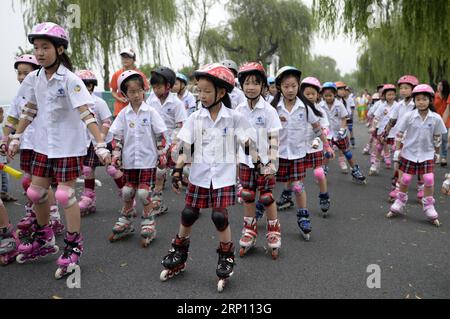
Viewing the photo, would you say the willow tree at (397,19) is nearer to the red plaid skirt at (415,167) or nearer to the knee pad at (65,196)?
the red plaid skirt at (415,167)

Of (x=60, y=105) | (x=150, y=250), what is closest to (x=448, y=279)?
(x=150, y=250)

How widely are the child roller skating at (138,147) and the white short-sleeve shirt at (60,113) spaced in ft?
2.67

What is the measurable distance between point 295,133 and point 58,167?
8.50ft

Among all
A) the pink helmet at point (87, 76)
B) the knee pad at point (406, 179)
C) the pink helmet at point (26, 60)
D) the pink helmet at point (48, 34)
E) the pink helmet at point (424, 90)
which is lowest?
the knee pad at point (406, 179)

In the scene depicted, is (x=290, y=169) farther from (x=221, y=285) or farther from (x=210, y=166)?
(x=221, y=285)

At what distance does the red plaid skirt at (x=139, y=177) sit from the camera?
4527mm

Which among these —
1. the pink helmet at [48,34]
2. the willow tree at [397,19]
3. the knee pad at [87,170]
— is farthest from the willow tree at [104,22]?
the pink helmet at [48,34]

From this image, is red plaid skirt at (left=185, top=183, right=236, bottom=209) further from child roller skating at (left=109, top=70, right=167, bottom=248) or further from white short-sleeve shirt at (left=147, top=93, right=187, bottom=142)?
white short-sleeve shirt at (left=147, top=93, right=187, bottom=142)

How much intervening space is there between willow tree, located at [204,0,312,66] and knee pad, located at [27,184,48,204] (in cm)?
2320

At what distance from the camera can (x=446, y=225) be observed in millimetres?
5297

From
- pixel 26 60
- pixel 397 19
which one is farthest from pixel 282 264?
pixel 397 19

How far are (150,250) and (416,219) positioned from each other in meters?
3.62

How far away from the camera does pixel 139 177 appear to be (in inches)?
179
